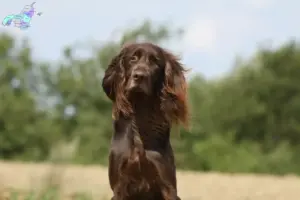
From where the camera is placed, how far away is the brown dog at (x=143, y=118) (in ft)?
13.7

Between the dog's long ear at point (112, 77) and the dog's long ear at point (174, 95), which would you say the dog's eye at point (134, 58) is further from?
the dog's long ear at point (174, 95)

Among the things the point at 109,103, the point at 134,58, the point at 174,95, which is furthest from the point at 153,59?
the point at 109,103

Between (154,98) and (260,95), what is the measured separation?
40258mm

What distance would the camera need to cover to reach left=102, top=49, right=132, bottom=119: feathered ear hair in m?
4.20

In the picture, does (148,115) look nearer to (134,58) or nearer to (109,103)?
(134,58)

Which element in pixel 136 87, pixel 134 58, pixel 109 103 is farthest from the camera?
pixel 109 103

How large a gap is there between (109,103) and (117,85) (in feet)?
121

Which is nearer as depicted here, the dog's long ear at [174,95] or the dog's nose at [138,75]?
the dog's nose at [138,75]

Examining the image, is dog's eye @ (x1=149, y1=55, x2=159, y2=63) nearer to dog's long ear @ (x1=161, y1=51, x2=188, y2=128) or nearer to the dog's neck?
dog's long ear @ (x1=161, y1=51, x2=188, y2=128)

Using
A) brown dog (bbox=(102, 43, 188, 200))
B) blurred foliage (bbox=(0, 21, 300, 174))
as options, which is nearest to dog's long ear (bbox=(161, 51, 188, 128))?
brown dog (bbox=(102, 43, 188, 200))

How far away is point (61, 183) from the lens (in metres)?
8.24

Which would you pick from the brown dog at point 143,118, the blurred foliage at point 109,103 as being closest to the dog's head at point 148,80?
the brown dog at point 143,118

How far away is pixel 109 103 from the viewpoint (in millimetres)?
41031

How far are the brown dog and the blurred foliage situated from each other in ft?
104
